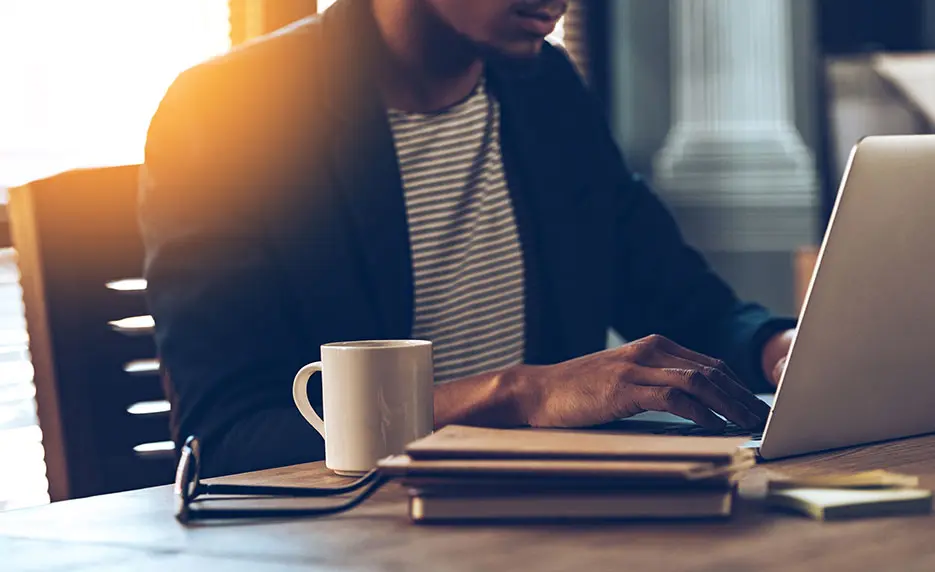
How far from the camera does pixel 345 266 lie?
1.38 m

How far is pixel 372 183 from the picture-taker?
4.65 ft

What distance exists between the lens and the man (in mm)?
1009

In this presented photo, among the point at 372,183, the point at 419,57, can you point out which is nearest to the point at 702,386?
the point at 372,183

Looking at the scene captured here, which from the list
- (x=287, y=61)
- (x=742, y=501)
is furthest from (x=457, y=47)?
(x=742, y=501)

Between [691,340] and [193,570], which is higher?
[193,570]

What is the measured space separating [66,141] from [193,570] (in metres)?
1.94

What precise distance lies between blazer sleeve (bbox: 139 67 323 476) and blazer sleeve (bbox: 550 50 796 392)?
0.54 meters

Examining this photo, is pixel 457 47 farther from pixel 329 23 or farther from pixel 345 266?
pixel 345 266

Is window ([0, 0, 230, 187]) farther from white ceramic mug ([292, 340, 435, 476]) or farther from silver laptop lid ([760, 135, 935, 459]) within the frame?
silver laptop lid ([760, 135, 935, 459])

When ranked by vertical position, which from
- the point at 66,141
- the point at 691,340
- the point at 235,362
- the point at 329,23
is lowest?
the point at 691,340

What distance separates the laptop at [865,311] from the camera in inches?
30.8

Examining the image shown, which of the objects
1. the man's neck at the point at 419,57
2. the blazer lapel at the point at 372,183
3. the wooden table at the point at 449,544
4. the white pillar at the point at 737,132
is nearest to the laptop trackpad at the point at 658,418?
the wooden table at the point at 449,544

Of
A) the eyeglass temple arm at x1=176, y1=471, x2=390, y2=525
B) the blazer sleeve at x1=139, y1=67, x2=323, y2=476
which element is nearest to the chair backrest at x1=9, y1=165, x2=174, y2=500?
the blazer sleeve at x1=139, y1=67, x2=323, y2=476

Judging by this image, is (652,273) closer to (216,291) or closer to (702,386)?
(216,291)
